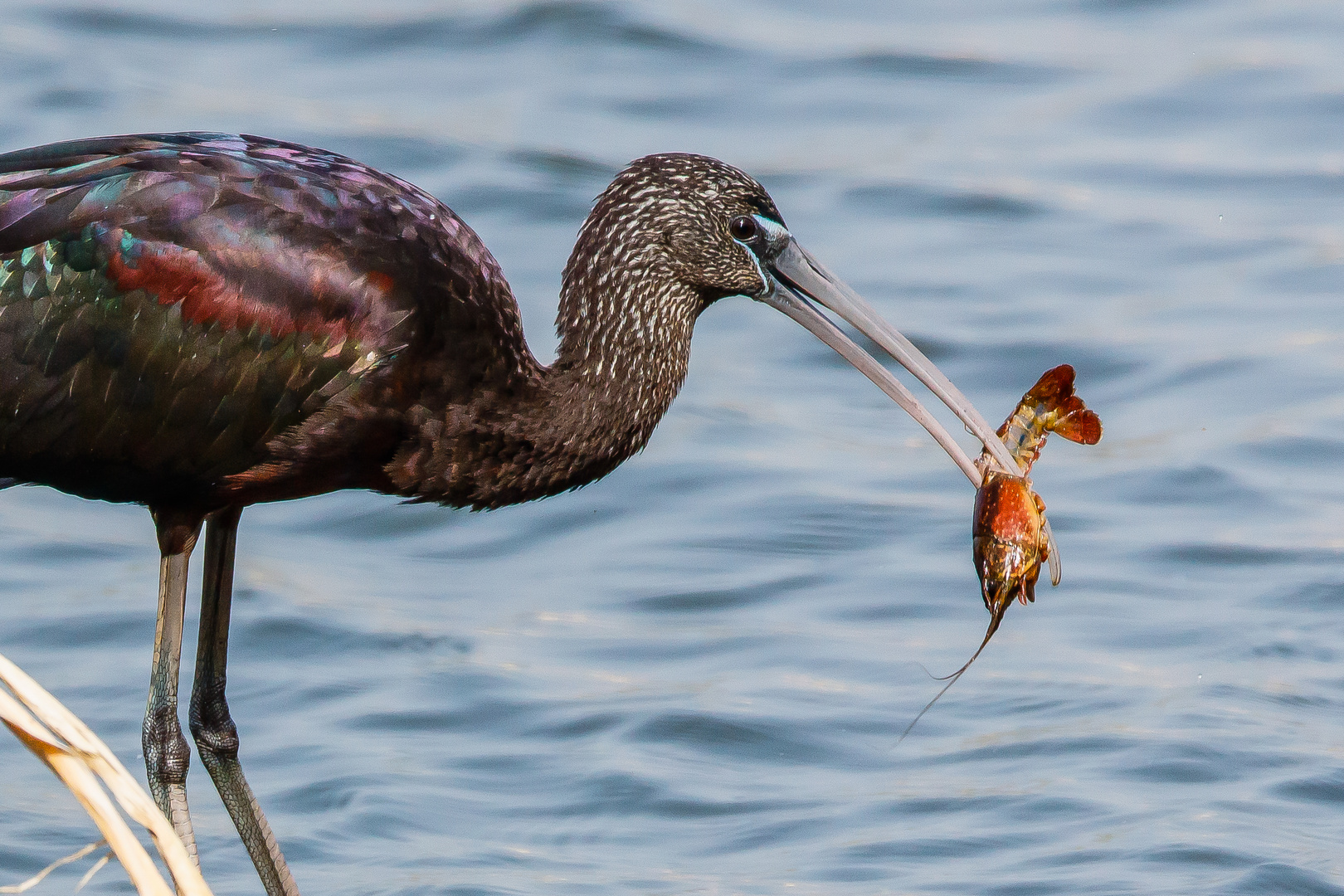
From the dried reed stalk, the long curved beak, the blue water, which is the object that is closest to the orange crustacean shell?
the long curved beak

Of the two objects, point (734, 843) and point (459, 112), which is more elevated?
point (459, 112)

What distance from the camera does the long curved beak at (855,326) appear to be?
6.58 meters

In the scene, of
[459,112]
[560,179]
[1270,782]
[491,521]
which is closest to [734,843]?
[1270,782]

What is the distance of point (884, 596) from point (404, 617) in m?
2.01

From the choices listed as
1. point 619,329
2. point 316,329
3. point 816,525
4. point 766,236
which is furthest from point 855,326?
point 816,525

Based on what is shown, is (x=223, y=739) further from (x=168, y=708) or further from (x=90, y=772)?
(x=90, y=772)

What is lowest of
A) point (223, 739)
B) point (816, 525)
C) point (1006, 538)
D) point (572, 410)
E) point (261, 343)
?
point (816, 525)

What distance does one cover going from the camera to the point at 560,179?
14062 millimetres

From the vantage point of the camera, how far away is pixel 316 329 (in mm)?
6324

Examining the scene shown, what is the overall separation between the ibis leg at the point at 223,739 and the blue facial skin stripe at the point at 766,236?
177 centimetres

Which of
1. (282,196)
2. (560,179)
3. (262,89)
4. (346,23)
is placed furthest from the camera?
(346,23)

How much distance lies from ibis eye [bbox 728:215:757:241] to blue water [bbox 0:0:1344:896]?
212 cm

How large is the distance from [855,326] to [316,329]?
60.7 inches

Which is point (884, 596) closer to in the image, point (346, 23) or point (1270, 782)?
point (1270, 782)
